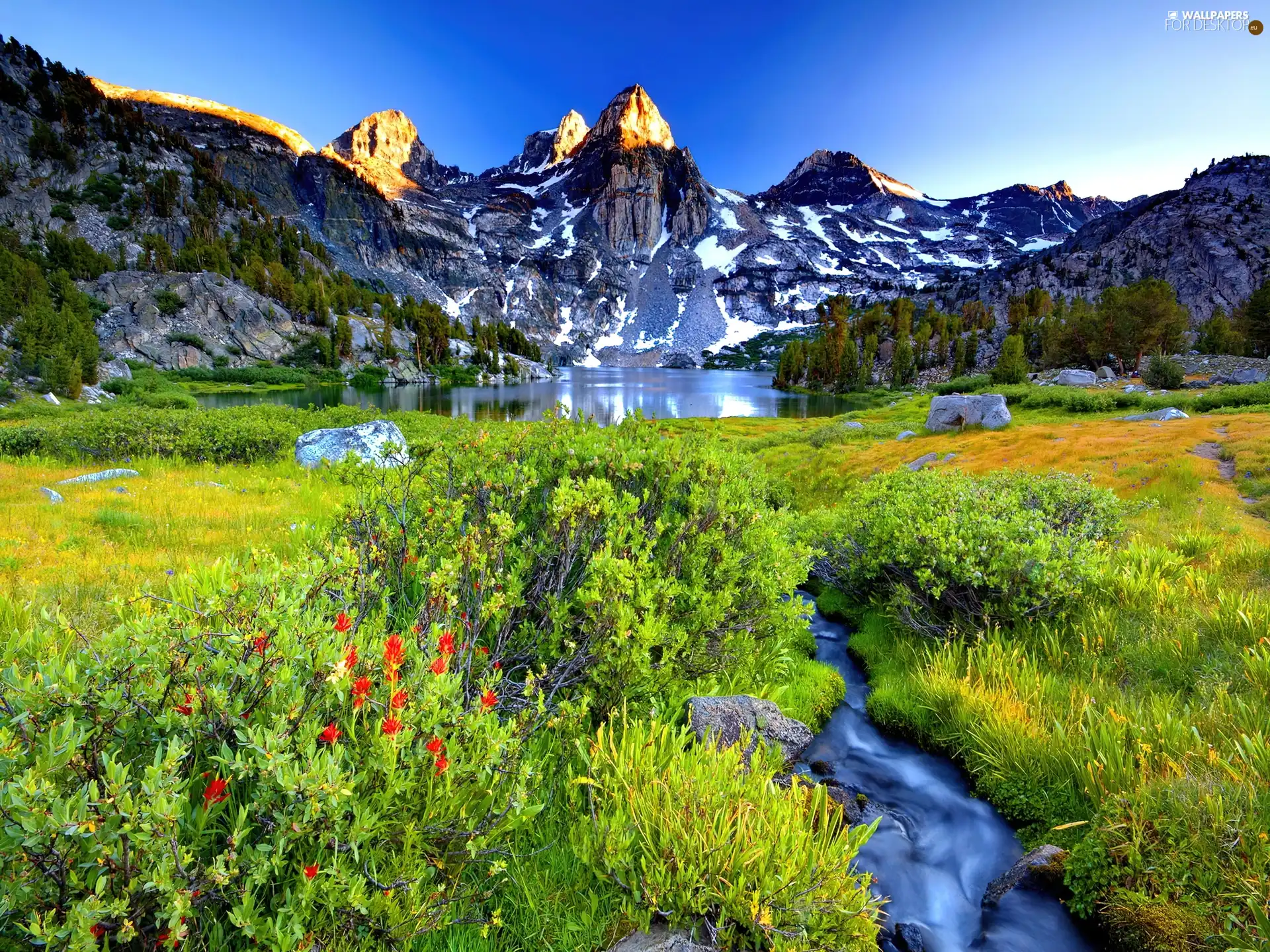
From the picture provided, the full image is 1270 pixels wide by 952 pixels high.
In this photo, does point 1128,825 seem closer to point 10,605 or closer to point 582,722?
point 582,722

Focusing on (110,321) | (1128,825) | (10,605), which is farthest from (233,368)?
(1128,825)

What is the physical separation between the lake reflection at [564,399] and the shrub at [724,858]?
1682 inches

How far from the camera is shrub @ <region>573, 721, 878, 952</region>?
3186 millimetres

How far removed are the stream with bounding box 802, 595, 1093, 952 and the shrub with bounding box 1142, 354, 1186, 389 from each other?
176 feet

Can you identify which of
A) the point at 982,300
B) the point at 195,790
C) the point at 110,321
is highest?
the point at 982,300

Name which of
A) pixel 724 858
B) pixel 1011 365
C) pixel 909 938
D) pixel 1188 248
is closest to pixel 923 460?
pixel 909 938

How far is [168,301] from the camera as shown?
339 feet

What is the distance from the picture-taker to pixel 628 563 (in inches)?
175

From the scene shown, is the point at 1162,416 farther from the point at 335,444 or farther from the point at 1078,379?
the point at 1078,379

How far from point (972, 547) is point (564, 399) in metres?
47.1

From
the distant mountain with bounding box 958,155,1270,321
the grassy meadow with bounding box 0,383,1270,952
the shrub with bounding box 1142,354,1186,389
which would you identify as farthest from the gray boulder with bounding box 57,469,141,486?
the distant mountain with bounding box 958,155,1270,321

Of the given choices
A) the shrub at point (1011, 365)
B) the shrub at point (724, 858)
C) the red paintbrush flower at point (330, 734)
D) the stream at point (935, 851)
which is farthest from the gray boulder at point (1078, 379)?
the red paintbrush flower at point (330, 734)

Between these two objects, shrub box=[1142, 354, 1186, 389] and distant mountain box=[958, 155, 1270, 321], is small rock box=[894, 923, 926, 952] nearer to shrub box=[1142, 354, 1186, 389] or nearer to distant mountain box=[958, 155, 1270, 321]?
shrub box=[1142, 354, 1186, 389]

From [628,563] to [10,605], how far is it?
19.3 ft
